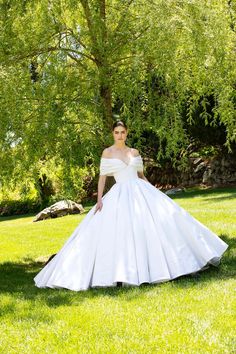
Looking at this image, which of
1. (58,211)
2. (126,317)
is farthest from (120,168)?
(58,211)

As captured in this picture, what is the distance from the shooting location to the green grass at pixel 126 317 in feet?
14.0

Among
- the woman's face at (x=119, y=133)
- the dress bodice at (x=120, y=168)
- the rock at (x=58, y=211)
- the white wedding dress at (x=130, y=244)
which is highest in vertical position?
the woman's face at (x=119, y=133)

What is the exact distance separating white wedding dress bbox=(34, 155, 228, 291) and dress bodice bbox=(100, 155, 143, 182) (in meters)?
0.01

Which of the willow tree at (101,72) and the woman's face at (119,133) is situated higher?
the willow tree at (101,72)

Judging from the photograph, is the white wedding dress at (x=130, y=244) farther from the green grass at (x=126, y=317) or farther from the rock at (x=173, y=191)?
the rock at (x=173, y=191)

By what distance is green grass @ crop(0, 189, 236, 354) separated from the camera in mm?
4273

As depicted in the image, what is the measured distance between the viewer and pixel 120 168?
7.34 meters

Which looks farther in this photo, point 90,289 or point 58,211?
point 58,211

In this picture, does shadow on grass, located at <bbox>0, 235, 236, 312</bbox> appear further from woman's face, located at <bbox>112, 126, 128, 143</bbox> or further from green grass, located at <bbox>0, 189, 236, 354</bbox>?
woman's face, located at <bbox>112, 126, 128, 143</bbox>

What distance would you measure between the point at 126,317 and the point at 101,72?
13.6 feet

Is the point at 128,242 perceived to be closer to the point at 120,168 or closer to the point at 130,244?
the point at 130,244

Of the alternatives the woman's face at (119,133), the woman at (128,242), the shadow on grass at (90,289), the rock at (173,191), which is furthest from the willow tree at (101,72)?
the rock at (173,191)

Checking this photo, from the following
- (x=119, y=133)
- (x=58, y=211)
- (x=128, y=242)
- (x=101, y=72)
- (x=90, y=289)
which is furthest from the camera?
(x=58, y=211)

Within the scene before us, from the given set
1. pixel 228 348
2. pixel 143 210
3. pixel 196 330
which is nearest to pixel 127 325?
pixel 196 330
